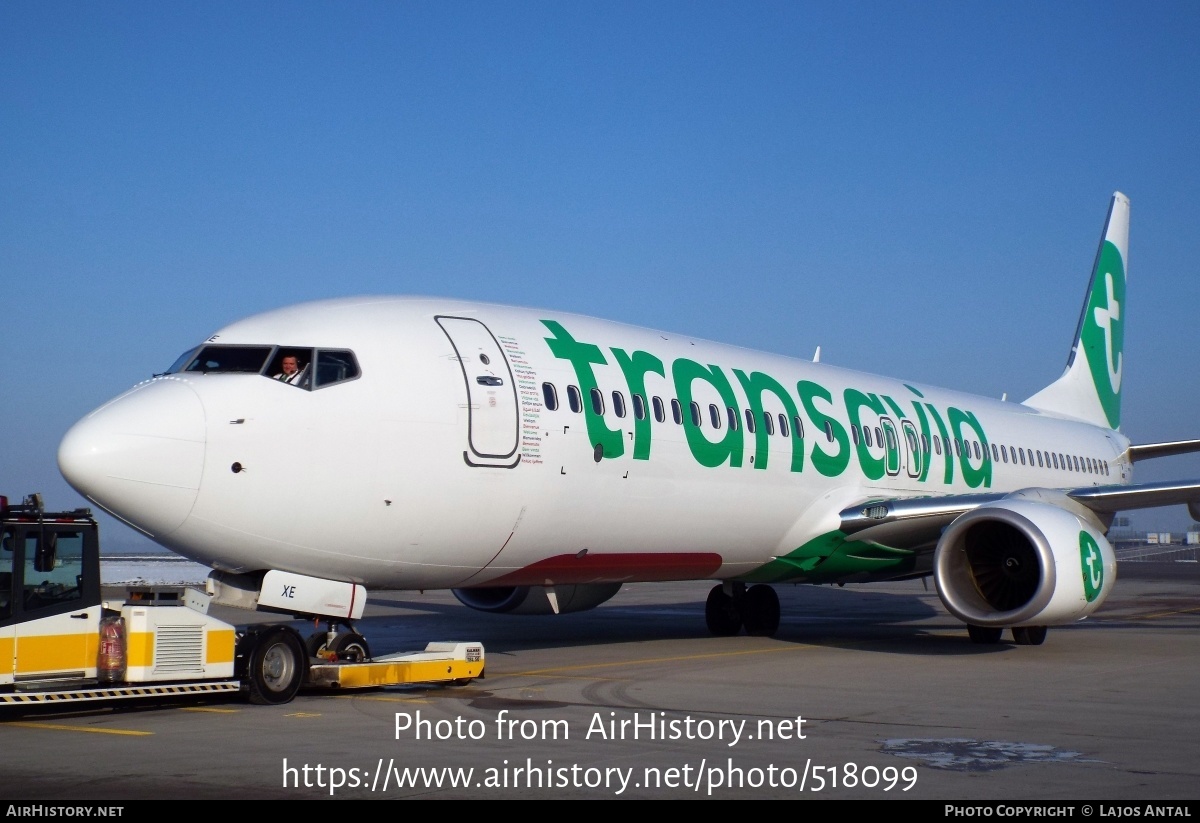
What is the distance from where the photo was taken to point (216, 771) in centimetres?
713

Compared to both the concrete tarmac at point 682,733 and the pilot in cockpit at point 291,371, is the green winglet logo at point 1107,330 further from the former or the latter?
the pilot in cockpit at point 291,371

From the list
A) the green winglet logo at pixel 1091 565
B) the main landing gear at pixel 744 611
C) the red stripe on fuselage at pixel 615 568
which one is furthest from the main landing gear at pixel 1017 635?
the red stripe on fuselage at pixel 615 568

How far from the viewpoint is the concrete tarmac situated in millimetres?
6855

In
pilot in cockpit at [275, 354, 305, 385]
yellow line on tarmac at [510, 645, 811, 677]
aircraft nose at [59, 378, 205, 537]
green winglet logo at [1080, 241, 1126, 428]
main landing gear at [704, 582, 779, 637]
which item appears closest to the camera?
aircraft nose at [59, 378, 205, 537]

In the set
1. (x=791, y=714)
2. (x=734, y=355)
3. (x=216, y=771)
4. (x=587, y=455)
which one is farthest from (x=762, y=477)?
(x=216, y=771)

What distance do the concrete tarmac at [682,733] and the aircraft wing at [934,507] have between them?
1537 millimetres

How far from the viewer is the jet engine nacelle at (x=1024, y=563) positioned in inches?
569

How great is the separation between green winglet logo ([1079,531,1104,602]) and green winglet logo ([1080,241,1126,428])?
12.3 m

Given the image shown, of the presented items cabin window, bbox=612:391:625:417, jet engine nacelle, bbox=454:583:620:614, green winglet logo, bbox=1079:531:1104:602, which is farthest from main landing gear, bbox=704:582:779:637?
cabin window, bbox=612:391:625:417

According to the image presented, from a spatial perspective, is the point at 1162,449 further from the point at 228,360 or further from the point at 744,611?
the point at 228,360

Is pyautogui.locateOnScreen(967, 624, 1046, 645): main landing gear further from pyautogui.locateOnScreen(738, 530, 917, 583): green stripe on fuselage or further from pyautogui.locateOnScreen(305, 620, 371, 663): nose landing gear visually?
pyautogui.locateOnScreen(305, 620, 371, 663): nose landing gear

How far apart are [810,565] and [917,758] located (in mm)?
9047

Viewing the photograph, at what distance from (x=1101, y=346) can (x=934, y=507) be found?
1268cm

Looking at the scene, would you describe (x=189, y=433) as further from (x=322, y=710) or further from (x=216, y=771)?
(x=216, y=771)
